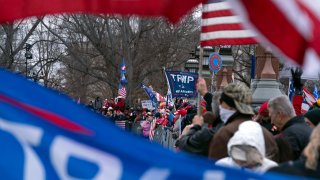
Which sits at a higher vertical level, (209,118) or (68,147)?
(68,147)

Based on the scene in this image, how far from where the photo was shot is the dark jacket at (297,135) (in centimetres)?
571

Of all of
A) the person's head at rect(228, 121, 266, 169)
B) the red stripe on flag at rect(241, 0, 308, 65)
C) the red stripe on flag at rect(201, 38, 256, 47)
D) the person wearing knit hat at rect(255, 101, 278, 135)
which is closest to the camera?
the red stripe on flag at rect(241, 0, 308, 65)

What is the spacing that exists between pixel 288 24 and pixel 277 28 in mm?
83

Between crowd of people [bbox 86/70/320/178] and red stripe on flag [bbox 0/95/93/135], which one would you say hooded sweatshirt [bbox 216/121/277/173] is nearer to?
crowd of people [bbox 86/70/320/178]

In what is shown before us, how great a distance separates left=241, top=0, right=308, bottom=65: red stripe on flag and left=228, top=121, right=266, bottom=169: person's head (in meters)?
1.01

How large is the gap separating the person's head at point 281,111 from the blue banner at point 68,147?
2.96m

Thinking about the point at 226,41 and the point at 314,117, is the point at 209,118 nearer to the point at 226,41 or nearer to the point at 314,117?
the point at 226,41

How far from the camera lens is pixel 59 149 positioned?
2.96 meters

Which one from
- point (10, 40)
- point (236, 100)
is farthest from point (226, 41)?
point (10, 40)

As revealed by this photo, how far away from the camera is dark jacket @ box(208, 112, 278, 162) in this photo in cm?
527

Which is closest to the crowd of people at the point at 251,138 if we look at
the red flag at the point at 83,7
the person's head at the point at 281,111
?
the person's head at the point at 281,111

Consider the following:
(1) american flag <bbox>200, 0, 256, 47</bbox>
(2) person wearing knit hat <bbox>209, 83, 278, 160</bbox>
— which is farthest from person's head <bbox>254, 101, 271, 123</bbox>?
(2) person wearing knit hat <bbox>209, 83, 278, 160</bbox>

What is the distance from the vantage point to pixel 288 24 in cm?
349

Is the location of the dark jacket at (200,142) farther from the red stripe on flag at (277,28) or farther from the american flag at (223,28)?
the red stripe on flag at (277,28)
